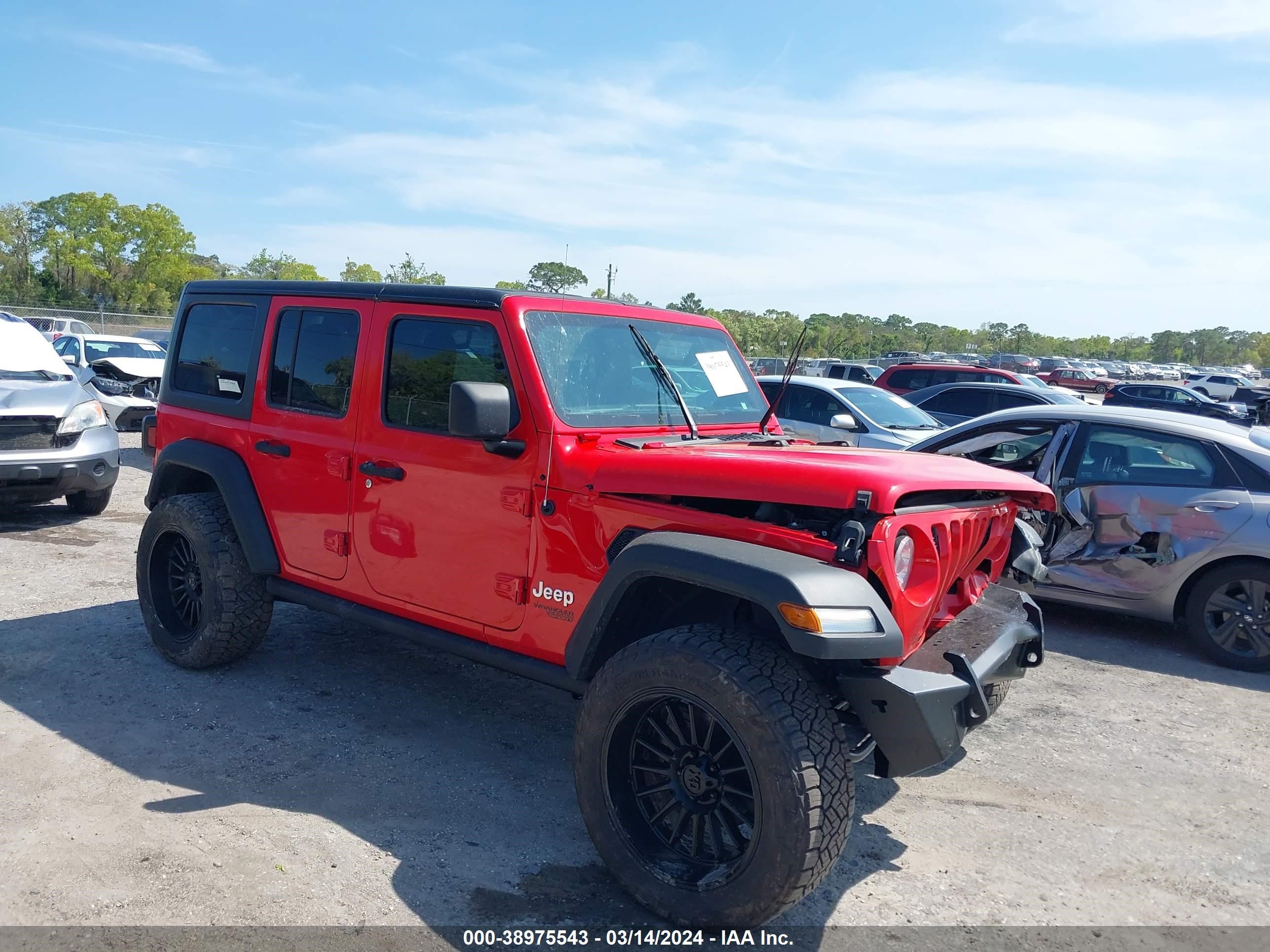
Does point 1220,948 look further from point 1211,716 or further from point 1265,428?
point 1265,428

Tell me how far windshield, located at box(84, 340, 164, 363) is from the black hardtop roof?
45.7 ft

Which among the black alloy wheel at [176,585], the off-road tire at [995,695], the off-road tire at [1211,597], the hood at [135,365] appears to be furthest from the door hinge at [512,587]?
the hood at [135,365]

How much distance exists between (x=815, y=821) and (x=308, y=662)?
140 inches

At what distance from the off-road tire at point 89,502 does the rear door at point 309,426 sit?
5128 mm

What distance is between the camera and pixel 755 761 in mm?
2803

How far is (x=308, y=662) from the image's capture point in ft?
17.6

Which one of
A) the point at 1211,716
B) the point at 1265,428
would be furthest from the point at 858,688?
the point at 1265,428

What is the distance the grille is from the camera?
802 cm

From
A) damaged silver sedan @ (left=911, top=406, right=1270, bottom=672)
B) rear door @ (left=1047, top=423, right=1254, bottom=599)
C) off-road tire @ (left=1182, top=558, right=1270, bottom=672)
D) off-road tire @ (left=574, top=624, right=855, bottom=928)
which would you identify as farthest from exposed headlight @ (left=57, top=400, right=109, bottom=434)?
off-road tire @ (left=1182, top=558, right=1270, bottom=672)

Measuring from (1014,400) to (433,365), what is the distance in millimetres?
11236

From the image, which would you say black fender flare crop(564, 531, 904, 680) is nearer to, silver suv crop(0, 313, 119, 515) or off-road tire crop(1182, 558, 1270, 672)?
off-road tire crop(1182, 558, 1270, 672)

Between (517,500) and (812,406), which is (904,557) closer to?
(517,500)

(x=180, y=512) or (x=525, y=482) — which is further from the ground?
(x=525, y=482)

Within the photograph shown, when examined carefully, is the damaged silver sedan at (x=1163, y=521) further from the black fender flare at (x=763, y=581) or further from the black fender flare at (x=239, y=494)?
the black fender flare at (x=239, y=494)
